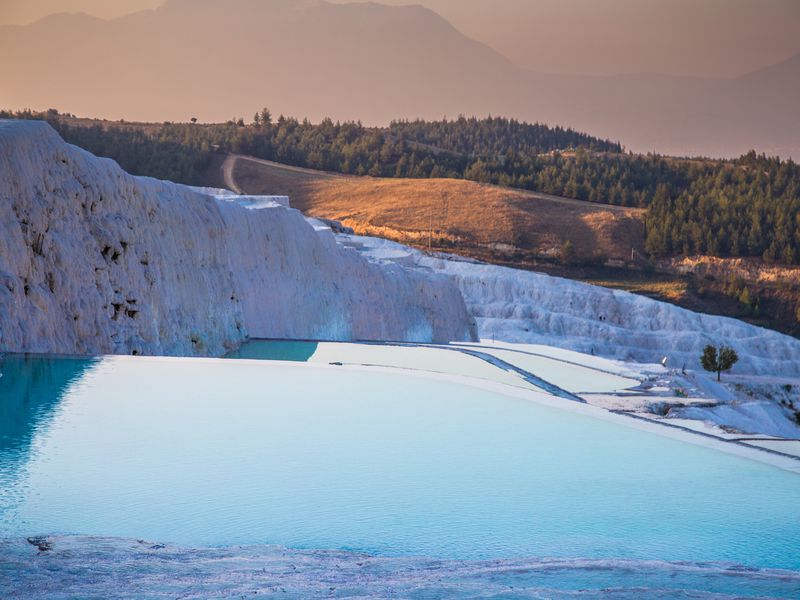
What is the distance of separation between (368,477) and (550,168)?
92.8 meters

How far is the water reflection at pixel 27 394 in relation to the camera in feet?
20.4

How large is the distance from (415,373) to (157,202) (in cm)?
508

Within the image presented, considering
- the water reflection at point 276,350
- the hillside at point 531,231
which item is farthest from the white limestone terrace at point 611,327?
the water reflection at point 276,350

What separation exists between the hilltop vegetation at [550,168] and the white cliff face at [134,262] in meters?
64.2

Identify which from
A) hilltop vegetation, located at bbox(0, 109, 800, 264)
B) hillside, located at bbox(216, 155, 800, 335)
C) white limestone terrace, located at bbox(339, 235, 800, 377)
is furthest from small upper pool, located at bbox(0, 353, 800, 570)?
hilltop vegetation, located at bbox(0, 109, 800, 264)

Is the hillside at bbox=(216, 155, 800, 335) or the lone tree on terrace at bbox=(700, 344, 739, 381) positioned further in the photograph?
the hillside at bbox=(216, 155, 800, 335)

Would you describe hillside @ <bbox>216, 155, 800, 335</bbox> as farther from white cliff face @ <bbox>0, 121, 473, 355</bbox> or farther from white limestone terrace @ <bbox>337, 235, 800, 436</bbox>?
white cliff face @ <bbox>0, 121, 473, 355</bbox>

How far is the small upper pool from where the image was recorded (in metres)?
5.02

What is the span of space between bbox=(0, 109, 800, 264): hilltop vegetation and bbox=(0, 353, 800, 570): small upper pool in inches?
2885

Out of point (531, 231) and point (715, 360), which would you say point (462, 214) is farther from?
point (715, 360)

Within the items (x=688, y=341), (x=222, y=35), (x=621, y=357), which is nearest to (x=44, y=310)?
(x=621, y=357)

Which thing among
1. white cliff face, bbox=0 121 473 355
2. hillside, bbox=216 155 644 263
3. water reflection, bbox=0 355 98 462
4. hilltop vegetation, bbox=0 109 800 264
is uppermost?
hilltop vegetation, bbox=0 109 800 264

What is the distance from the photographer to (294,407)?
317 inches

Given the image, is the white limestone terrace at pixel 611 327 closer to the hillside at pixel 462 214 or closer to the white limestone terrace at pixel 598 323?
the white limestone terrace at pixel 598 323
